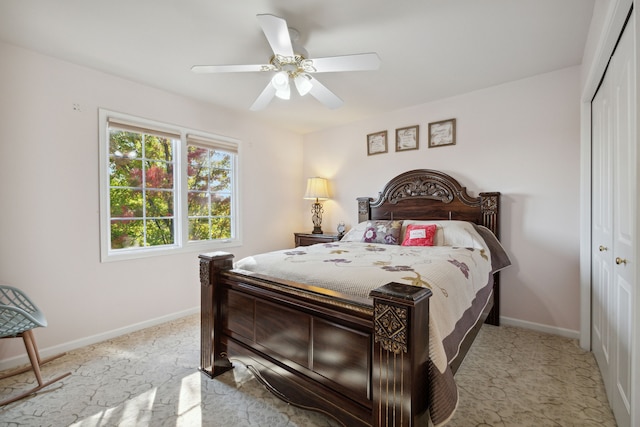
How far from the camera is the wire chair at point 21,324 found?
6.03ft

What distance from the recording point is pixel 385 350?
1184 mm

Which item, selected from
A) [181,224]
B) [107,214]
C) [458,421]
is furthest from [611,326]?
[107,214]

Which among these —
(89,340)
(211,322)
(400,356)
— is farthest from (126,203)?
(400,356)

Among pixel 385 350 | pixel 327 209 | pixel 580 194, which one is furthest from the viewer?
pixel 327 209

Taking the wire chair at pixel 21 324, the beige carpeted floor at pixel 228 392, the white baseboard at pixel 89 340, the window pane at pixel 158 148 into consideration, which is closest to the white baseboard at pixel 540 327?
the beige carpeted floor at pixel 228 392

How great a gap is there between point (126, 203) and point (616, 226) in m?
3.91

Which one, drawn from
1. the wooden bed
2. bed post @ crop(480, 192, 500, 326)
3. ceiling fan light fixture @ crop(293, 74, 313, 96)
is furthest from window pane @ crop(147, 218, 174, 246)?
bed post @ crop(480, 192, 500, 326)

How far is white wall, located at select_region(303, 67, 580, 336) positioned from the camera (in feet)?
8.82

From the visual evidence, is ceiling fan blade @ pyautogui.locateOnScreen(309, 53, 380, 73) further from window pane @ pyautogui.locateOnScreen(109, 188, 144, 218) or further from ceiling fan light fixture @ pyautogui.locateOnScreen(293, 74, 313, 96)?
window pane @ pyautogui.locateOnScreen(109, 188, 144, 218)

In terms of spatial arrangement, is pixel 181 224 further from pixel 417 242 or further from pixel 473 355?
pixel 473 355

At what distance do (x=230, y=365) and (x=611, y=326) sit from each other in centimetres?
254

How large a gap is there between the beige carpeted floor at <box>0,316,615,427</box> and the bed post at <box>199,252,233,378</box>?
0.09 m

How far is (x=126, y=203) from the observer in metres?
2.95

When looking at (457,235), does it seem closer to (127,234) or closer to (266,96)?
(266,96)
